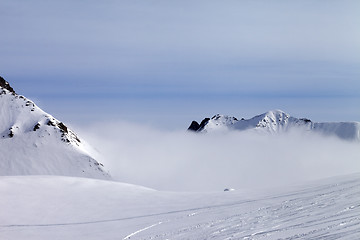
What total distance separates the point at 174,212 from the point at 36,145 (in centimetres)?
15804

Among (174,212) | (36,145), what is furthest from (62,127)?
(174,212)

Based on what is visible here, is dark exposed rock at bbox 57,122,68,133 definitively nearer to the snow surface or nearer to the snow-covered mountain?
the snow-covered mountain

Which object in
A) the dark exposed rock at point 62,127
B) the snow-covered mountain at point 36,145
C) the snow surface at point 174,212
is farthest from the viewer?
the dark exposed rock at point 62,127

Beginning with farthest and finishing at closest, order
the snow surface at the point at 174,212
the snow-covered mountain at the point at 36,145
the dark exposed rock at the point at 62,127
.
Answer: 1. the dark exposed rock at the point at 62,127
2. the snow-covered mountain at the point at 36,145
3. the snow surface at the point at 174,212

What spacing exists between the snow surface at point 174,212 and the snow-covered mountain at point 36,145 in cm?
13094

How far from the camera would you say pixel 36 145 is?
170000 mm

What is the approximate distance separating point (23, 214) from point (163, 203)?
7.24 meters

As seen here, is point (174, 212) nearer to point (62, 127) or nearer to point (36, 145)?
point (36, 145)

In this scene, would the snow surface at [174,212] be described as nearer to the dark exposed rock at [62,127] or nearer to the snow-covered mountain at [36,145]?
the snow-covered mountain at [36,145]

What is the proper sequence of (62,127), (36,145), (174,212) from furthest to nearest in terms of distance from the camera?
1. (62,127)
2. (36,145)
3. (174,212)

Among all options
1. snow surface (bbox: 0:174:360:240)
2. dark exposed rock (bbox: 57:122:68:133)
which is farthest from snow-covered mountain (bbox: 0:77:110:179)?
snow surface (bbox: 0:174:360:240)

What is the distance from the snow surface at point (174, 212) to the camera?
51.2ft

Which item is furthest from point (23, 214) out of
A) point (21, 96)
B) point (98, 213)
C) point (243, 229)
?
point (21, 96)

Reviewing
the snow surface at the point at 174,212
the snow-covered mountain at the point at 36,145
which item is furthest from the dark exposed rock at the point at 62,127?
the snow surface at the point at 174,212
